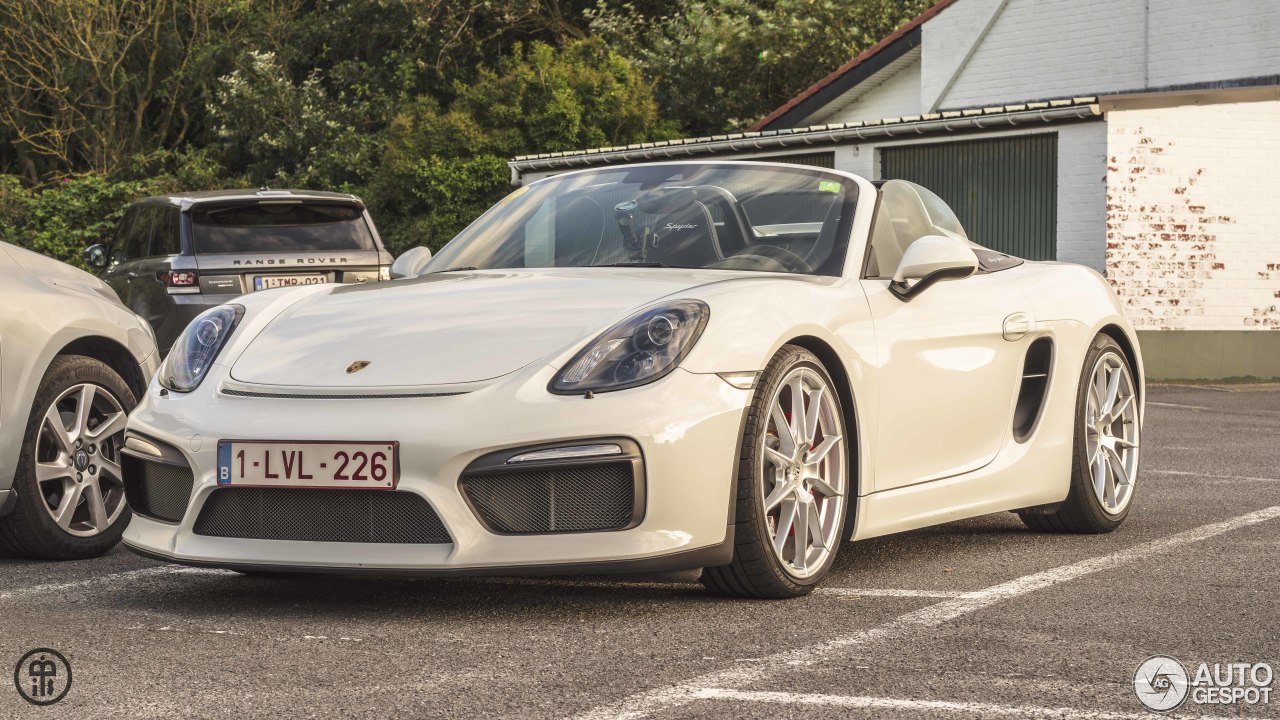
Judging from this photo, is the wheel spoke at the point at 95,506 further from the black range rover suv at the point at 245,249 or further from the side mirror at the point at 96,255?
the side mirror at the point at 96,255

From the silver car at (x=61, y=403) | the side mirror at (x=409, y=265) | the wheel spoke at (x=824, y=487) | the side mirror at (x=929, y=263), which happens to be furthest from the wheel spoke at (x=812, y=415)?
the silver car at (x=61, y=403)

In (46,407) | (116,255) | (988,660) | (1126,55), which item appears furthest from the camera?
(1126,55)

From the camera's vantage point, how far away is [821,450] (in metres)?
5.13

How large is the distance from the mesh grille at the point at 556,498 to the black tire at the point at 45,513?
2.12m

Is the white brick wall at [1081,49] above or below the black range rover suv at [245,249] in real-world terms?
above

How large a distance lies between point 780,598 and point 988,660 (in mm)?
950

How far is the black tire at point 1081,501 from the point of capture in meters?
6.48

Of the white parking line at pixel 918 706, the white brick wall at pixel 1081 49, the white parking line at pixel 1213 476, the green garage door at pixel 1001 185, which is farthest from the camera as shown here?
the white brick wall at pixel 1081 49

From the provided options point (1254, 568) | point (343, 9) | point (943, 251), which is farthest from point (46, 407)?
point (343, 9)

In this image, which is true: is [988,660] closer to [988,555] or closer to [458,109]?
[988,555]

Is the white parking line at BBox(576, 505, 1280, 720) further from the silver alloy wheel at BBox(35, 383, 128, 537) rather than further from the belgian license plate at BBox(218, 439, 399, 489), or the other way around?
the silver alloy wheel at BBox(35, 383, 128, 537)

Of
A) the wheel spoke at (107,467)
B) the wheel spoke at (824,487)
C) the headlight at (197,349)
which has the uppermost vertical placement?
the headlight at (197,349)

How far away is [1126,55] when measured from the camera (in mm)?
23703

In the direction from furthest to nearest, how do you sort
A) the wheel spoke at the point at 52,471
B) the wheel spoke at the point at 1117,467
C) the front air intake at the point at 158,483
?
the wheel spoke at the point at 1117,467, the wheel spoke at the point at 52,471, the front air intake at the point at 158,483
